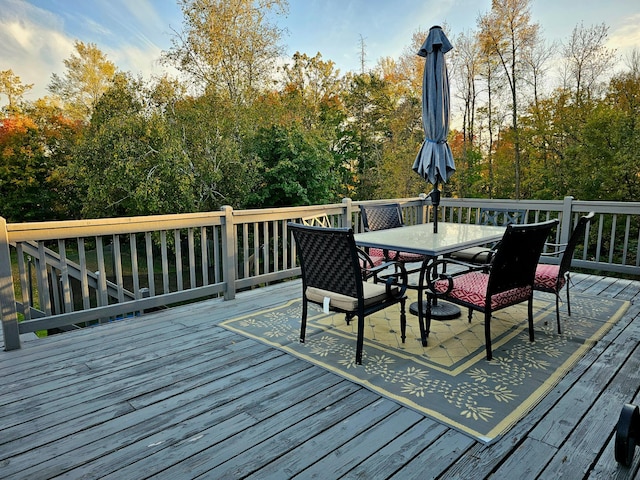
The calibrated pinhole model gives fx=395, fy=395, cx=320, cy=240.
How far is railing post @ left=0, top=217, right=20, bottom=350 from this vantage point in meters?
2.90

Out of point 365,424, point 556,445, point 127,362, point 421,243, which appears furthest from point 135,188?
point 556,445

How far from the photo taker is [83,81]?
16609 mm

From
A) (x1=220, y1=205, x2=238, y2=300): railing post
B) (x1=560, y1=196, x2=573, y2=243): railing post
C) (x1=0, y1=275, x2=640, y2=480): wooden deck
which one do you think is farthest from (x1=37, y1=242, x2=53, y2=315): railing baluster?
(x1=560, y1=196, x2=573, y2=243): railing post

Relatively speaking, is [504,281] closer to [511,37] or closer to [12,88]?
[511,37]

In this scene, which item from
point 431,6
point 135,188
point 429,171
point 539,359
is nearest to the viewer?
point 539,359

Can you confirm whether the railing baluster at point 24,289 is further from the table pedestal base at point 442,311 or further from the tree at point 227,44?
the tree at point 227,44

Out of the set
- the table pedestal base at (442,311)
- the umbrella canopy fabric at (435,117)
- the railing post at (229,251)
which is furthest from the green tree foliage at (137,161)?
the table pedestal base at (442,311)

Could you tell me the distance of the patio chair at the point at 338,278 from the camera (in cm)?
262

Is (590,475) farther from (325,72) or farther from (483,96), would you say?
(325,72)

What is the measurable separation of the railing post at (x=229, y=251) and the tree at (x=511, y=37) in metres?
10.9

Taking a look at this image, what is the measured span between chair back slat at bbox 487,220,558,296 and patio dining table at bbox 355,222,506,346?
423mm

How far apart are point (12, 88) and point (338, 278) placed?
1988cm

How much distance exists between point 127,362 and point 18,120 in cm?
1866

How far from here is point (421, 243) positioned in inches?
128
